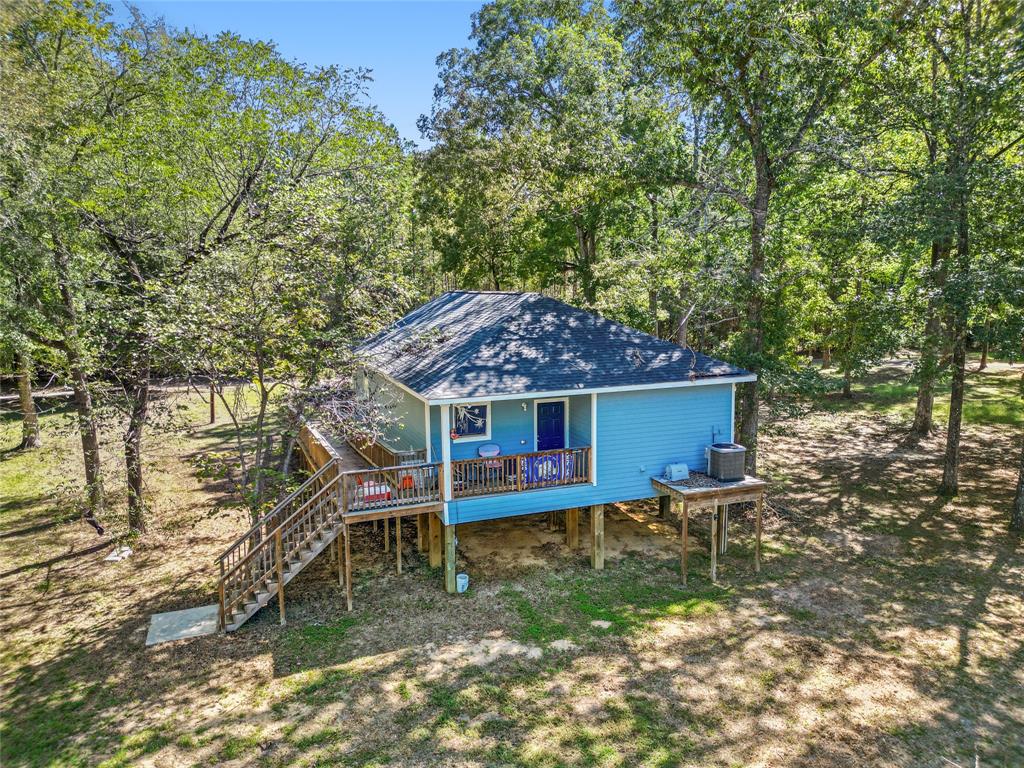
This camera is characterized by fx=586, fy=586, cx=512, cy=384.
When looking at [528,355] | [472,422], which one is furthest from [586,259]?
[472,422]

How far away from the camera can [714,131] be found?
17.0 meters

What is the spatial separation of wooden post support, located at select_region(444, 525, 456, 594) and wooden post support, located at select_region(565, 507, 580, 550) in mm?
3220

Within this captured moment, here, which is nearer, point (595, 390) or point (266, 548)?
point (266, 548)

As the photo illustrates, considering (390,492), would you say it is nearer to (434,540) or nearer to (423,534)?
(434,540)

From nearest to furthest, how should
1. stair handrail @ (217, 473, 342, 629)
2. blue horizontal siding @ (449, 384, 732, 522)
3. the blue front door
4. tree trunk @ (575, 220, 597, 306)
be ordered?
stair handrail @ (217, 473, 342, 629) < blue horizontal siding @ (449, 384, 732, 522) < the blue front door < tree trunk @ (575, 220, 597, 306)

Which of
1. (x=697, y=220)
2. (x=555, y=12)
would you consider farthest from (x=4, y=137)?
(x=555, y=12)

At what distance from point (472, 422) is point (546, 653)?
5000mm

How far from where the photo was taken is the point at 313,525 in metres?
11.4

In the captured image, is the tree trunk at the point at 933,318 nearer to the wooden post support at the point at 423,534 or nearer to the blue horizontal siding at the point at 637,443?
the blue horizontal siding at the point at 637,443

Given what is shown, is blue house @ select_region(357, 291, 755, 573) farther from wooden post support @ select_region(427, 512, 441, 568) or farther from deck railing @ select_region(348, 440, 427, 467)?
wooden post support @ select_region(427, 512, 441, 568)

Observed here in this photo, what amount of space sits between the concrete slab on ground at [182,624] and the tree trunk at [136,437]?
3.44 metres

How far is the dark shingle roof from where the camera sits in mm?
11453

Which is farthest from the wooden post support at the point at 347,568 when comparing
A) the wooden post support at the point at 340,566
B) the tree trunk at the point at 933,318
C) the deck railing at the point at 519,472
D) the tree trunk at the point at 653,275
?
the tree trunk at the point at 933,318

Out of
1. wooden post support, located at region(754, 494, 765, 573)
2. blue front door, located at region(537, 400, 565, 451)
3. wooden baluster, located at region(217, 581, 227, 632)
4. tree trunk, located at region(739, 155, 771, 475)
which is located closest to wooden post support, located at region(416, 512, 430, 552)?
blue front door, located at region(537, 400, 565, 451)
